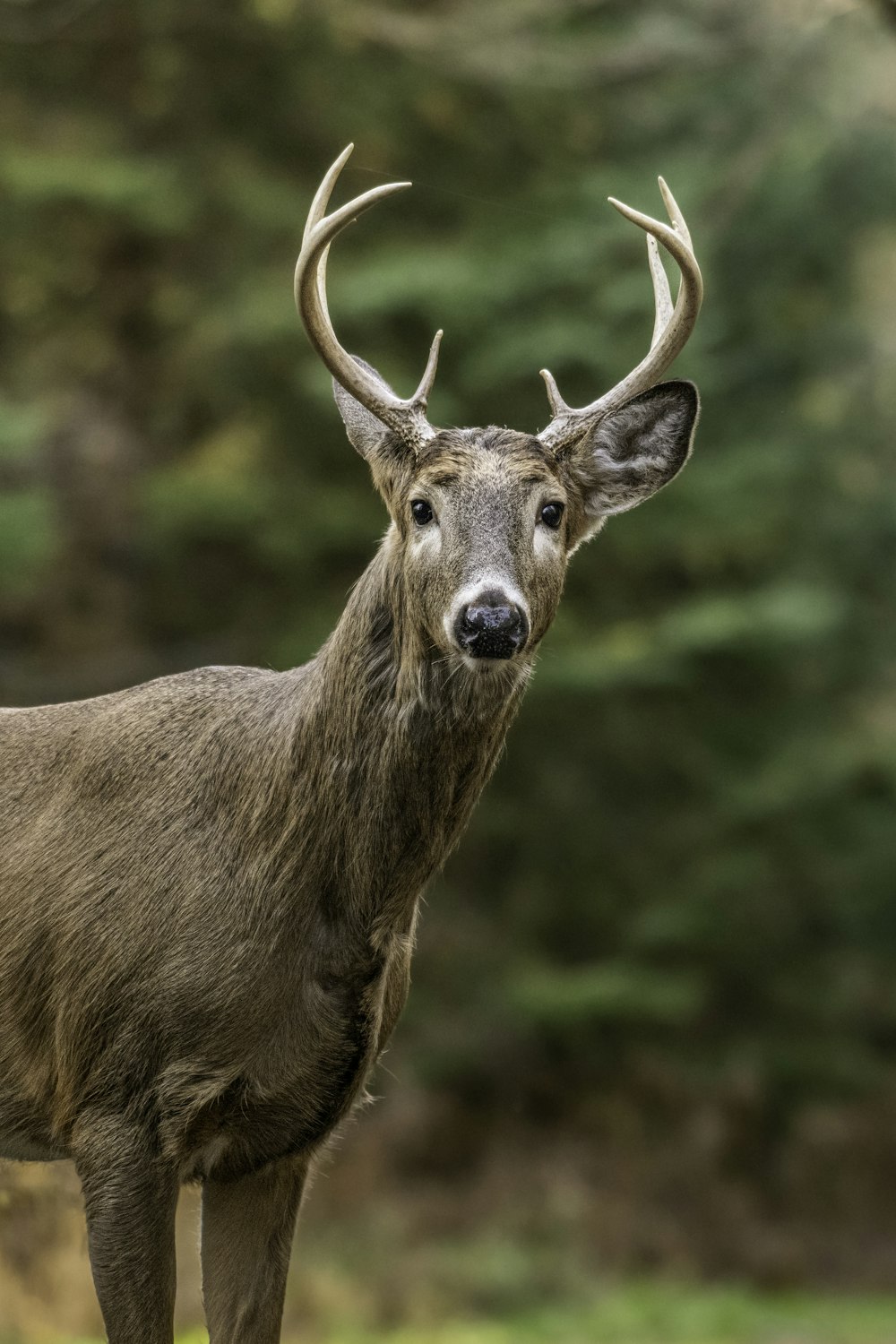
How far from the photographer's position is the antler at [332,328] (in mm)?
4758

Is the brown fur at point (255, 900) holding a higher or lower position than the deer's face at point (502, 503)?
lower

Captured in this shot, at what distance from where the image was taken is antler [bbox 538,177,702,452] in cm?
485

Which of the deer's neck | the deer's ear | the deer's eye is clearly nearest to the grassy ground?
the deer's neck

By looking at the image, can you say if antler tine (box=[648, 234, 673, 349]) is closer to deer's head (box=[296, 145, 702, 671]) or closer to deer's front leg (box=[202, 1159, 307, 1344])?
deer's head (box=[296, 145, 702, 671])

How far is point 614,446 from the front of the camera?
17.0 ft

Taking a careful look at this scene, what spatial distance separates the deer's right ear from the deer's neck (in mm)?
337

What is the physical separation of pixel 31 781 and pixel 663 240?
86.7 inches

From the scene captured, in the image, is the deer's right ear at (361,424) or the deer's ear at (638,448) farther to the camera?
the deer's ear at (638,448)

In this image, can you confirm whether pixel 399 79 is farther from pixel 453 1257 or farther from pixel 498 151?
pixel 453 1257

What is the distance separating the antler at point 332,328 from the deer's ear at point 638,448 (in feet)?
1.67

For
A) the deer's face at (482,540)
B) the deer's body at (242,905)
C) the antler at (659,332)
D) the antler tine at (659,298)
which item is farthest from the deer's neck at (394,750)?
the antler tine at (659,298)

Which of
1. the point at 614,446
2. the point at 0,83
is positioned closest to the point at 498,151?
the point at 0,83

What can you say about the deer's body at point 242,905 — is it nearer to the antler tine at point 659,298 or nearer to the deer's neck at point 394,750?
the deer's neck at point 394,750

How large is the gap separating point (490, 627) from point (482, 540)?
1.13ft
